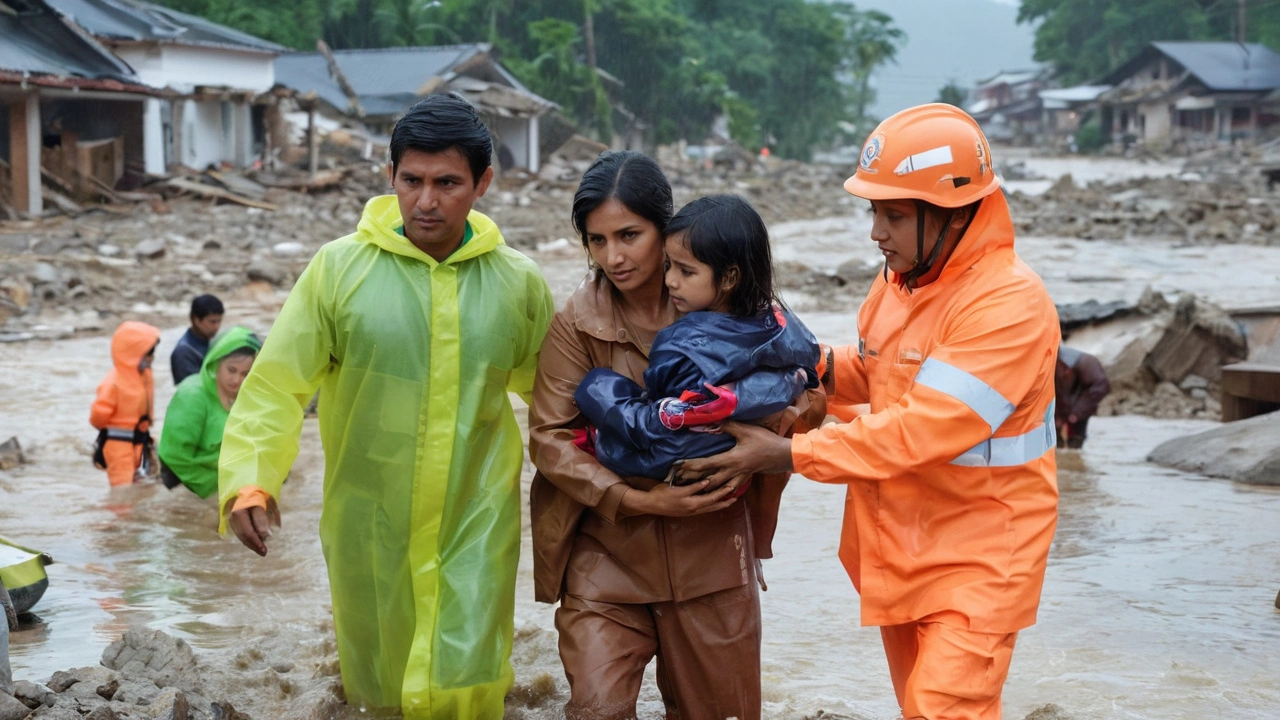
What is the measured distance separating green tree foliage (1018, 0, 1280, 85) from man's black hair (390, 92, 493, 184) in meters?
60.8

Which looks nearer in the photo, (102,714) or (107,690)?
(102,714)

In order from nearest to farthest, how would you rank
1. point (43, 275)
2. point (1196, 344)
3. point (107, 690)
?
point (107, 690)
point (1196, 344)
point (43, 275)

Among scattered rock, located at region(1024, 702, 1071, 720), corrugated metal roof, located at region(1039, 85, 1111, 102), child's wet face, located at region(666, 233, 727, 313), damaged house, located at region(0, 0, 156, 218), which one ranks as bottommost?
scattered rock, located at region(1024, 702, 1071, 720)

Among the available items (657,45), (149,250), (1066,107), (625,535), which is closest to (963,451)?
(625,535)

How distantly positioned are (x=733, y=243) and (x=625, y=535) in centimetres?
79

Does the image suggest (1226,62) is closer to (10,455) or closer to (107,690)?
(10,455)

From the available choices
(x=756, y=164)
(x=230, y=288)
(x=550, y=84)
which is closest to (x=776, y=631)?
(x=230, y=288)

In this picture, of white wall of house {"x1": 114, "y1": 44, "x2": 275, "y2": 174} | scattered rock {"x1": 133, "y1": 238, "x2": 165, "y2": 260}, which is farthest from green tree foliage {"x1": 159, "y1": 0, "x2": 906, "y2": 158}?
scattered rock {"x1": 133, "y1": 238, "x2": 165, "y2": 260}

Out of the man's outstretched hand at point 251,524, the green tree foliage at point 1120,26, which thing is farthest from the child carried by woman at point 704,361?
the green tree foliage at point 1120,26

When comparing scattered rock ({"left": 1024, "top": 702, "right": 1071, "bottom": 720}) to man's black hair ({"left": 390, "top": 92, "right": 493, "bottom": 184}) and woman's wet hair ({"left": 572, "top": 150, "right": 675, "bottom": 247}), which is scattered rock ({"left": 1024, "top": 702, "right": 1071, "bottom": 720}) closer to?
woman's wet hair ({"left": 572, "top": 150, "right": 675, "bottom": 247})

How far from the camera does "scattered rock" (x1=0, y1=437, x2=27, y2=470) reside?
9094mm

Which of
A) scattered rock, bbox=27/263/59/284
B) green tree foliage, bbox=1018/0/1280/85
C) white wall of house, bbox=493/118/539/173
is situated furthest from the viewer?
green tree foliage, bbox=1018/0/1280/85

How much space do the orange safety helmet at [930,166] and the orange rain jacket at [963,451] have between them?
0.32 ft

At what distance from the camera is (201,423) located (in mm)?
6574
